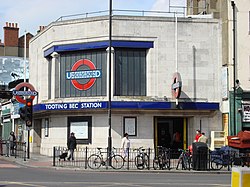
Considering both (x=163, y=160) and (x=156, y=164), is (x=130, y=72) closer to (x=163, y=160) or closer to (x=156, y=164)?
(x=156, y=164)

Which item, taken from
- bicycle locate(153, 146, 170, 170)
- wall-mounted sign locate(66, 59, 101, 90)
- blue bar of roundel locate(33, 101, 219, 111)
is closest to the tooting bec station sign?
wall-mounted sign locate(66, 59, 101, 90)

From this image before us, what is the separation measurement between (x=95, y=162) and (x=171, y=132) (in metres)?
8.77

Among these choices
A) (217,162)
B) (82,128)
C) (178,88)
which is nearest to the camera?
(217,162)

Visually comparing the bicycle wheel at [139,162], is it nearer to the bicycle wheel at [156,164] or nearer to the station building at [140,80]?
the bicycle wheel at [156,164]

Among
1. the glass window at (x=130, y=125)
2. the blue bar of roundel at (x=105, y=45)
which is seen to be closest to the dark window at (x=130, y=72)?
the blue bar of roundel at (x=105, y=45)

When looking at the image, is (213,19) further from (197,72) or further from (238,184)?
(238,184)

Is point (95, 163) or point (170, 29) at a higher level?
point (170, 29)

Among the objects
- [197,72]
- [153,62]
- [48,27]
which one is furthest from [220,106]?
[48,27]

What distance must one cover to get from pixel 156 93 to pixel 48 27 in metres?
8.96

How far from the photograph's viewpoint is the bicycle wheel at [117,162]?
2559 cm

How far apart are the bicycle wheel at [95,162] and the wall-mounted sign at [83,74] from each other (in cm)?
683

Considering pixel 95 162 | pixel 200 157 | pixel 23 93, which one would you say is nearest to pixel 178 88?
pixel 200 157

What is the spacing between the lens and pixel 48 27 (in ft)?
115

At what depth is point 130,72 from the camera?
32094 mm
